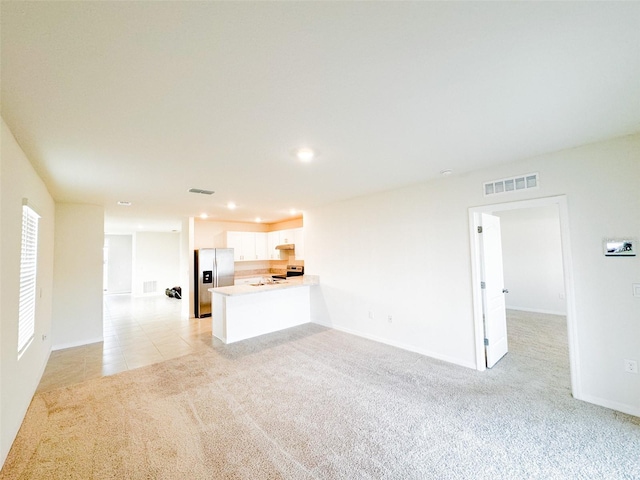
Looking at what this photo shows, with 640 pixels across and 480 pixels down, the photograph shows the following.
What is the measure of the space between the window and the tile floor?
92 centimetres

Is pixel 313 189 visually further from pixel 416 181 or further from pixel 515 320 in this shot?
pixel 515 320

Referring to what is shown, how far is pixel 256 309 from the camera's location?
4.94 meters

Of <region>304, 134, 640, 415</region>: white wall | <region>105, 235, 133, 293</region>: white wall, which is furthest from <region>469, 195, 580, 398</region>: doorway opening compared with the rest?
<region>105, 235, 133, 293</region>: white wall

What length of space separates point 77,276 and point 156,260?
251 inches

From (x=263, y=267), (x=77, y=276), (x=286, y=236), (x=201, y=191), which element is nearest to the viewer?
(x=201, y=191)

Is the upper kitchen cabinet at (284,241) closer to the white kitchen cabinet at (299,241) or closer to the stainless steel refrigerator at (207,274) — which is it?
the white kitchen cabinet at (299,241)

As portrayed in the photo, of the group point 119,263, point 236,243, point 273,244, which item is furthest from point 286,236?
point 119,263

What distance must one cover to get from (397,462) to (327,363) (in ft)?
5.90

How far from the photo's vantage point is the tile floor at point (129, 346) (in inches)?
140

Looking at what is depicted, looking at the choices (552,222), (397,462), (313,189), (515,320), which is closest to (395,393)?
(397,462)

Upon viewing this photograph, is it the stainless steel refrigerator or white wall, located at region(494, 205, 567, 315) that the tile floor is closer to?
the stainless steel refrigerator

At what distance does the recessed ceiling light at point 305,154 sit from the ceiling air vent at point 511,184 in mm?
2275

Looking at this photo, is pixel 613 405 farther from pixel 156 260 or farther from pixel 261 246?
pixel 156 260

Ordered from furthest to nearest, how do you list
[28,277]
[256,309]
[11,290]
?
[256,309], [28,277], [11,290]
